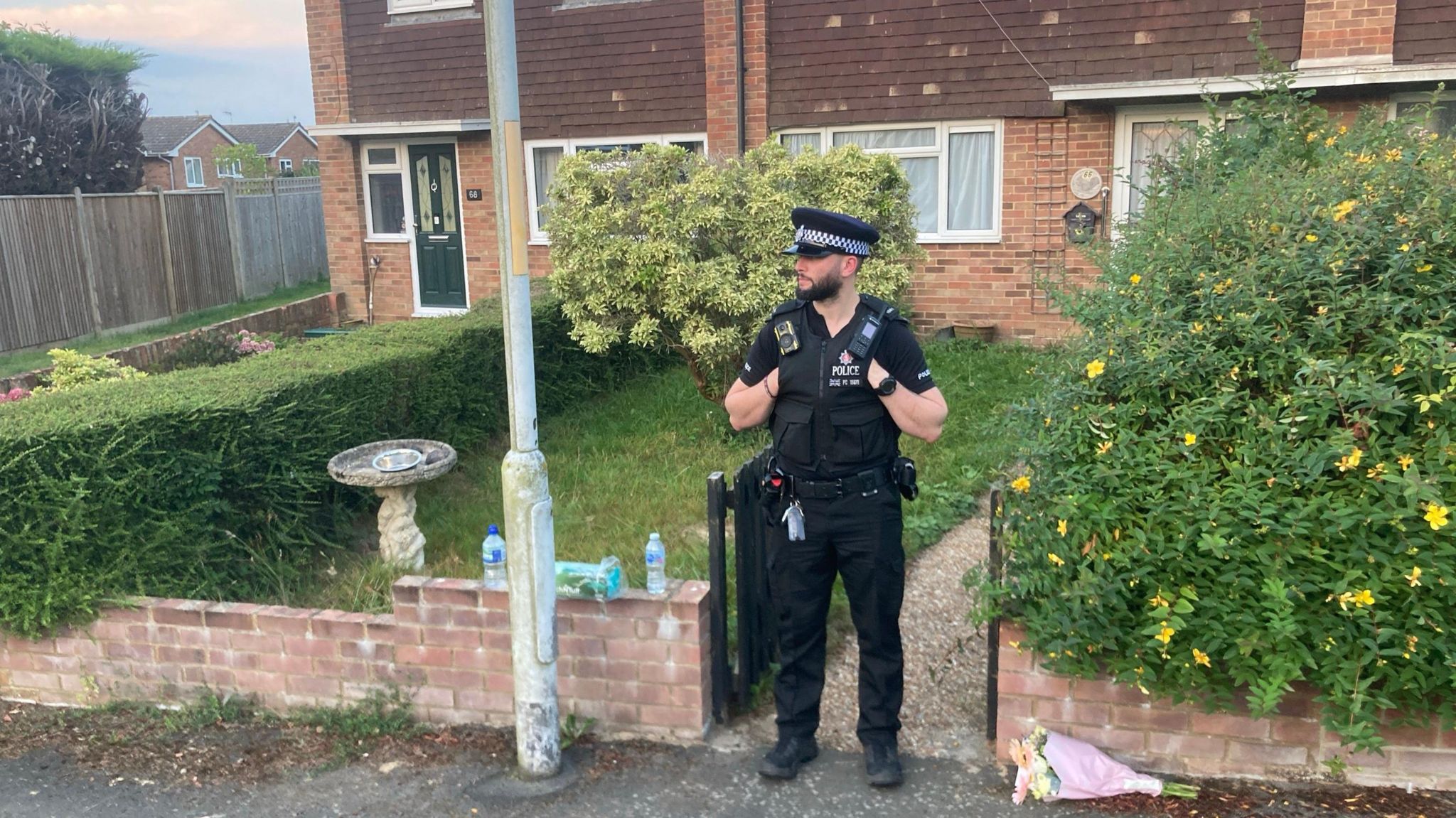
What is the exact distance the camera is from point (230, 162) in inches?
1786

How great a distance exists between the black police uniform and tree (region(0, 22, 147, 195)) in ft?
66.8

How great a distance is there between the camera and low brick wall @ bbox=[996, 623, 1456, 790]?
3.43m

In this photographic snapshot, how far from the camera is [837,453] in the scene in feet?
12.0

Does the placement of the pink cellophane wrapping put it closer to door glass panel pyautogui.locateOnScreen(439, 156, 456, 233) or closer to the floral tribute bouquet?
the floral tribute bouquet

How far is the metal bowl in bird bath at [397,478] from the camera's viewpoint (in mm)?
5371

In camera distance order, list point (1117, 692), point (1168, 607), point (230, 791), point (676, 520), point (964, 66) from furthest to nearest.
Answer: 1. point (964, 66)
2. point (676, 520)
3. point (230, 791)
4. point (1117, 692)
5. point (1168, 607)

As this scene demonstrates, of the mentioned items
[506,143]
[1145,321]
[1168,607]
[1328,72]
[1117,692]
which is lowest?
[1117,692]

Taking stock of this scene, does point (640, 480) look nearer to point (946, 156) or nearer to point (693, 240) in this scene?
point (693, 240)

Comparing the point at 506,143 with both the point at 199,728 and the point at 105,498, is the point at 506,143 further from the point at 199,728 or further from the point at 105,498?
the point at 199,728

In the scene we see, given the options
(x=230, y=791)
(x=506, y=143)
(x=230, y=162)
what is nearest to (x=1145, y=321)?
(x=506, y=143)

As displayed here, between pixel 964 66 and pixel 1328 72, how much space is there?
3353mm

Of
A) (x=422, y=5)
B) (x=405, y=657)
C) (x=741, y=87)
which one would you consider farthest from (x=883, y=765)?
(x=422, y=5)

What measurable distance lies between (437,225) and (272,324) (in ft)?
8.03

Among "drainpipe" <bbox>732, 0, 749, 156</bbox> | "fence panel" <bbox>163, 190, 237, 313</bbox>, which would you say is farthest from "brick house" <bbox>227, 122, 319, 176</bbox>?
"drainpipe" <bbox>732, 0, 749, 156</bbox>
